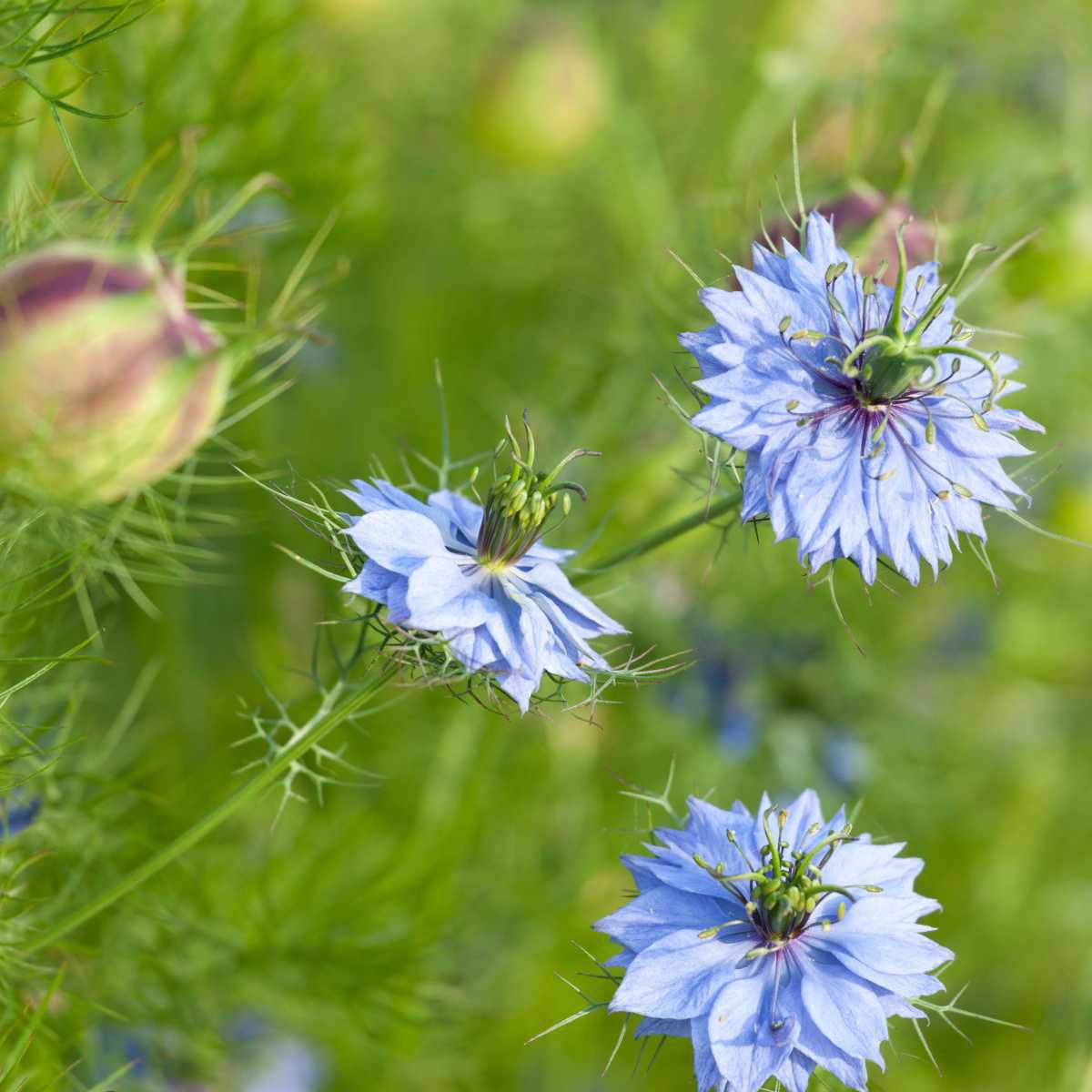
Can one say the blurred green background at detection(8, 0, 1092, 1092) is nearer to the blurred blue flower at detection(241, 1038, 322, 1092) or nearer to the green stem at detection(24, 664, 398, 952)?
the blurred blue flower at detection(241, 1038, 322, 1092)

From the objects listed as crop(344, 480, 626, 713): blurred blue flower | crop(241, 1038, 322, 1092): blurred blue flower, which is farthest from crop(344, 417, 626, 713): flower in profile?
crop(241, 1038, 322, 1092): blurred blue flower

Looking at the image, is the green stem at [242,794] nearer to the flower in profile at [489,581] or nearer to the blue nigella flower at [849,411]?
the flower in profile at [489,581]

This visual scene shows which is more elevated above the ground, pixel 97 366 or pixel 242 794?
pixel 97 366

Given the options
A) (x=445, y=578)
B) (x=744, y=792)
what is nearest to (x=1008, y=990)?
(x=744, y=792)

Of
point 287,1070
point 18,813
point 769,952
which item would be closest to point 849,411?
point 769,952

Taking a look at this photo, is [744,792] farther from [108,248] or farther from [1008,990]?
[108,248]

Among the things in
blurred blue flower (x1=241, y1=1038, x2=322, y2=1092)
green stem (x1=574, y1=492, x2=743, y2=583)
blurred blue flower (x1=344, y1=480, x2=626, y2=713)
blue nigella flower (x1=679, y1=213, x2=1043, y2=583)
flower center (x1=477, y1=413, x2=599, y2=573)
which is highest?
blue nigella flower (x1=679, y1=213, x2=1043, y2=583)

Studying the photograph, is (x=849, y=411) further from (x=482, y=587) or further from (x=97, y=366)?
(x=97, y=366)
